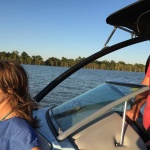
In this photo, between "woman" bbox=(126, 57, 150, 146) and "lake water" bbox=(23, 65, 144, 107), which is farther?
"lake water" bbox=(23, 65, 144, 107)

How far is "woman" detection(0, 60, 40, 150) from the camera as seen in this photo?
70.7 inches

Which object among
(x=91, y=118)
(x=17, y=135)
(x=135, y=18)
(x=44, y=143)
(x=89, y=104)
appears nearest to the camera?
(x=17, y=135)

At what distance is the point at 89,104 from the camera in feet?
9.37

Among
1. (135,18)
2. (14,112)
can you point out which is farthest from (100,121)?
(135,18)

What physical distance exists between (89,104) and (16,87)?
1117mm

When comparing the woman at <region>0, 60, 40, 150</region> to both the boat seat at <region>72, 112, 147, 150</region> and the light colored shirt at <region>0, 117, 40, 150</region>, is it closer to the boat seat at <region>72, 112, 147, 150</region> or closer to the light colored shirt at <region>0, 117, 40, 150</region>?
the light colored shirt at <region>0, 117, 40, 150</region>

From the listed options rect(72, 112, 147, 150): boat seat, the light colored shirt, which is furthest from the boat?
the light colored shirt

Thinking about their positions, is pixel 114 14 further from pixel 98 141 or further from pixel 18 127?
pixel 18 127

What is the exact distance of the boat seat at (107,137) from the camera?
7.56 feet

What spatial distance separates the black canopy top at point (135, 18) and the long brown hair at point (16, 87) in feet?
5.55

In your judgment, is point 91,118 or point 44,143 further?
point 91,118

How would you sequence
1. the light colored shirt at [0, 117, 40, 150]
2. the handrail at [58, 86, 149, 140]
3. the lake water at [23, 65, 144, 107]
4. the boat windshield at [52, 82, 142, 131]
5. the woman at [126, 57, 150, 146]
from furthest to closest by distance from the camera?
the lake water at [23, 65, 144, 107], the woman at [126, 57, 150, 146], the boat windshield at [52, 82, 142, 131], the handrail at [58, 86, 149, 140], the light colored shirt at [0, 117, 40, 150]

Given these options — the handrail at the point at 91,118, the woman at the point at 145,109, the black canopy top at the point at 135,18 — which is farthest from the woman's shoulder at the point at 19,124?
the black canopy top at the point at 135,18

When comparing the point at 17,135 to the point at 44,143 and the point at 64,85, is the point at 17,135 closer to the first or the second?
the point at 44,143
